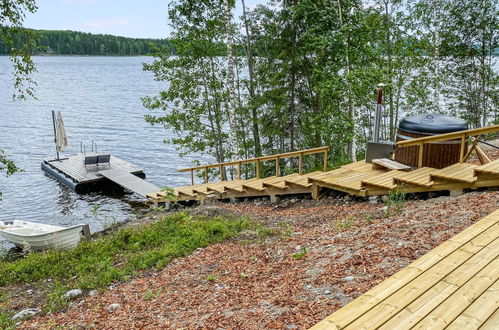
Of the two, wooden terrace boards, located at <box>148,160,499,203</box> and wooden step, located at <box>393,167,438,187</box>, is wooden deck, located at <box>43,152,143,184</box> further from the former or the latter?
wooden step, located at <box>393,167,438,187</box>

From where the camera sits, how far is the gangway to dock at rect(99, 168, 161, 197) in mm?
21594

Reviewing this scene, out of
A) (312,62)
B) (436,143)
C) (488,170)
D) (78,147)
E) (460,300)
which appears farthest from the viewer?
(78,147)

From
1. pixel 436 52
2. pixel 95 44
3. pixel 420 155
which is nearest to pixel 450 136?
pixel 420 155

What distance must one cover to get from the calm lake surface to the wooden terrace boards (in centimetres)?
734

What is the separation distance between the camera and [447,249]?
444cm

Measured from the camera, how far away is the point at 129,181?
23219 millimetres

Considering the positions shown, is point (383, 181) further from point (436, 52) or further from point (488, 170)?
point (436, 52)

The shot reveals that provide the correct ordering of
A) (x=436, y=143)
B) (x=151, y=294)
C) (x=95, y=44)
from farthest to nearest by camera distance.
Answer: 1. (x=95, y=44)
2. (x=436, y=143)
3. (x=151, y=294)

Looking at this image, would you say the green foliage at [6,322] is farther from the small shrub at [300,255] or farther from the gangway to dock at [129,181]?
the gangway to dock at [129,181]

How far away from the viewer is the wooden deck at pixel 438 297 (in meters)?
3.08

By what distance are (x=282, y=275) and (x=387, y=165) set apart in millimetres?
5653

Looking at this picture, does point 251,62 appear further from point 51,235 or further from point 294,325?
point 294,325

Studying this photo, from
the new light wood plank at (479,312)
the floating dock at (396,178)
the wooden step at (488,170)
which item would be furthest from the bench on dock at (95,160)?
the new light wood plank at (479,312)

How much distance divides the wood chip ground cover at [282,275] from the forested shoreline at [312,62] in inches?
416
